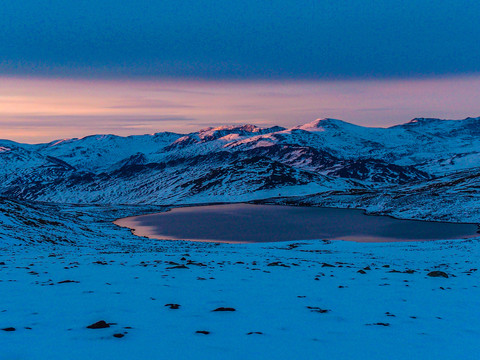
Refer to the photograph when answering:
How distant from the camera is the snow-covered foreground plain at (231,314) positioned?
764cm

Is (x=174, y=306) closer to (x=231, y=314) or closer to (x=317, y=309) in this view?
(x=231, y=314)

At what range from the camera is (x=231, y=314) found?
404 inches

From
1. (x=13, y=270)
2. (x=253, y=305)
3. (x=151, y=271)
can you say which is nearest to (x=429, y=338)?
(x=253, y=305)

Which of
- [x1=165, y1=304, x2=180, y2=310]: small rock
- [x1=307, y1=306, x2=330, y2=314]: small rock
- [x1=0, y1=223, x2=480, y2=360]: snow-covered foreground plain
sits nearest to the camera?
[x1=0, y1=223, x2=480, y2=360]: snow-covered foreground plain

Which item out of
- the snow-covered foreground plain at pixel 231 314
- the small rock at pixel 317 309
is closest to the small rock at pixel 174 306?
the snow-covered foreground plain at pixel 231 314

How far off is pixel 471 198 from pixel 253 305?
324ft

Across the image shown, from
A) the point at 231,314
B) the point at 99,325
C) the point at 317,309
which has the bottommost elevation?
the point at 317,309

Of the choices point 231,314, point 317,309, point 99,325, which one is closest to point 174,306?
point 231,314

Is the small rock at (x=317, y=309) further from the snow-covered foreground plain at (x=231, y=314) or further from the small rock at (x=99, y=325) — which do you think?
the small rock at (x=99, y=325)

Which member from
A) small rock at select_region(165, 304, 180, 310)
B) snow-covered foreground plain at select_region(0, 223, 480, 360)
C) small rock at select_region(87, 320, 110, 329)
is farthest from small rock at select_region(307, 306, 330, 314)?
small rock at select_region(87, 320, 110, 329)

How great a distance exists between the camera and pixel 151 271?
1670cm

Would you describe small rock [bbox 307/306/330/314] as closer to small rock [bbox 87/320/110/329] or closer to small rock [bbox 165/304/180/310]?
small rock [bbox 165/304/180/310]

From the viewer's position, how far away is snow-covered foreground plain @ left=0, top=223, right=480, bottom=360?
7641 mm

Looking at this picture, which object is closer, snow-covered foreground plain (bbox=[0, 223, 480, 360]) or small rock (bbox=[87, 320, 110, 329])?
snow-covered foreground plain (bbox=[0, 223, 480, 360])
